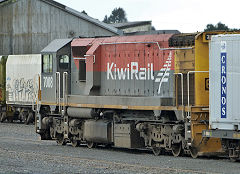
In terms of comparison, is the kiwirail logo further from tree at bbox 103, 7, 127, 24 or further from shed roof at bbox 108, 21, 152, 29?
tree at bbox 103, 7, 127, 24

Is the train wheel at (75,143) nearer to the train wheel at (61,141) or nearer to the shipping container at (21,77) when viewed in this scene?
the train wheel at (61,141)

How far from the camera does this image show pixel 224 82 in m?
16.8

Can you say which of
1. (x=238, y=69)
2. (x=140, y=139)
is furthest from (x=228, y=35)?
(x=140, y=139)

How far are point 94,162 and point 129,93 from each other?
4.22 meters

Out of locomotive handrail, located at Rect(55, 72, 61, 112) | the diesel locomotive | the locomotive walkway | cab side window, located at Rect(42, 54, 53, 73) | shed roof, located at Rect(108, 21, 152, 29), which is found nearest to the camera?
the locomotive walkway

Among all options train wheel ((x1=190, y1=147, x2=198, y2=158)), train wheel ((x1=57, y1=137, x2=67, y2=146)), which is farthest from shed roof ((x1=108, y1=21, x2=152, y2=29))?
train wheel ((x1=190, y1=147, x2=198, y2=158))

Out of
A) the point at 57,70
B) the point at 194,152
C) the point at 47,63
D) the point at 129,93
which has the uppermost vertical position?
the point at 47,63

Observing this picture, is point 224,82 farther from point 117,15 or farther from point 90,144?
point 117,15

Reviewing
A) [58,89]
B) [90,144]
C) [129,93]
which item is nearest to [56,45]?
[58,89]

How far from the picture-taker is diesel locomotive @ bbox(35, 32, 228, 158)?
18.2 m

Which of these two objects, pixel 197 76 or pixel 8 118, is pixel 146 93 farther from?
pixel 8 118

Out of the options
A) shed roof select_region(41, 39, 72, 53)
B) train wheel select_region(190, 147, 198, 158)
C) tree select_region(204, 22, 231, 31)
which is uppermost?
tree select_region(204, 22, 231, 31)

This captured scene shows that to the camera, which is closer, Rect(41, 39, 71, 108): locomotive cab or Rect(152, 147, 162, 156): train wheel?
Rect(152, 147, 162, 156): train wheel

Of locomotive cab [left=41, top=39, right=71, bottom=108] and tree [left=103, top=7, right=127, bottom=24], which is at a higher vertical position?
tree [left=103, top=7, right=127, bottom=24]
